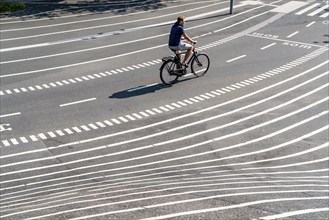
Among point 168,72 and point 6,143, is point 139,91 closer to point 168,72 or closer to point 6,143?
point 168,72

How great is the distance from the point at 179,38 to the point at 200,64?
1572 millimetres

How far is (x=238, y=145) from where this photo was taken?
12578 mm

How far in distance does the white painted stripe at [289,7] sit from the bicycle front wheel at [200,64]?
40.4ft

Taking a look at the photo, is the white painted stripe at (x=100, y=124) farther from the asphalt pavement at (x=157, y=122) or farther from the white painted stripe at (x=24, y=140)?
the white painted stripe at (x=24, y=140)

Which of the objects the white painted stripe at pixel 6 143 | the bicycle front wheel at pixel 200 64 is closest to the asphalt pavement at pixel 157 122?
the white painted stripe at pixel 6 143

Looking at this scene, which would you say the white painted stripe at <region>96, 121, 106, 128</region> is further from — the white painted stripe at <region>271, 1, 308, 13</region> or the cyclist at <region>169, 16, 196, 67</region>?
the white painted stripe at <region>271, 1, 308, 13</region>

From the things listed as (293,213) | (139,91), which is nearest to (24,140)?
(139,91)

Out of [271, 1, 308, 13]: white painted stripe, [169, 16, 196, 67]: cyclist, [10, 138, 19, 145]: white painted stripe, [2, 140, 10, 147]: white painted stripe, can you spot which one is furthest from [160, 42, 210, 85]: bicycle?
[271, 1, 308, 13]: white painted stripe

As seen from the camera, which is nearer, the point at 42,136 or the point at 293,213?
the point at 293,213

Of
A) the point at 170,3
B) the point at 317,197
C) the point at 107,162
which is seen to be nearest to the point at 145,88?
the point at 107,162

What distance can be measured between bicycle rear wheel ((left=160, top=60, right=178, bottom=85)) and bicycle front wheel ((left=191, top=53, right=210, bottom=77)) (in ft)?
3.25

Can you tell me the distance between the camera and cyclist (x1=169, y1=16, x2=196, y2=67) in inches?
650

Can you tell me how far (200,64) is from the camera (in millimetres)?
17906

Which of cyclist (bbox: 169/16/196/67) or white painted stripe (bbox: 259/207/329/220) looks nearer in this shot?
white painted stripe (bbox: 259/207/329/220)
